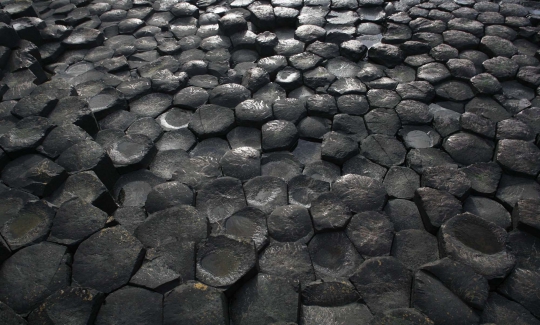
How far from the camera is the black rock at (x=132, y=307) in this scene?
146 centimetres

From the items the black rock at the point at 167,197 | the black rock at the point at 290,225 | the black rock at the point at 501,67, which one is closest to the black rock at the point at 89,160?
the black rock at the point at 167,197

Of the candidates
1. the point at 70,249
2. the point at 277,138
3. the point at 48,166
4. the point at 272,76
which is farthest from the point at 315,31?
the point at 70,249

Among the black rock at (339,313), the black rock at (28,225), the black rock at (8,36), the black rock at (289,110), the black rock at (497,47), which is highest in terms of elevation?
the black rock at (8,36)

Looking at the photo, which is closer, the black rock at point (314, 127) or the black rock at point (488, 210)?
the black rock at point (488, 210)

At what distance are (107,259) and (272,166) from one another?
3.30 ft

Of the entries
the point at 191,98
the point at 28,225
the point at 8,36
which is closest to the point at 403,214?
the point at 191,98

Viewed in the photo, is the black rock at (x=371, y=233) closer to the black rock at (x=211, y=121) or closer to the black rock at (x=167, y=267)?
the black rock at (x=167, y=267)

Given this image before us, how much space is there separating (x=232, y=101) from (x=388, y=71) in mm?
1214

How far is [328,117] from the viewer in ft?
8.18

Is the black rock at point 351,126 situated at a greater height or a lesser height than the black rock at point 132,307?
greater

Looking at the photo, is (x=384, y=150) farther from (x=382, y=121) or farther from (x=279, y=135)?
(x=279, y=135)

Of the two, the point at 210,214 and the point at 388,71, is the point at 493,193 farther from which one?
the point at 210,214

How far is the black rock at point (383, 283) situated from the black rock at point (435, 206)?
0.32 metres

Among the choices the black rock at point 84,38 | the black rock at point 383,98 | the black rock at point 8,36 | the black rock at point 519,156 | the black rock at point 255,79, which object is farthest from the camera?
the black rock at point 84,38
